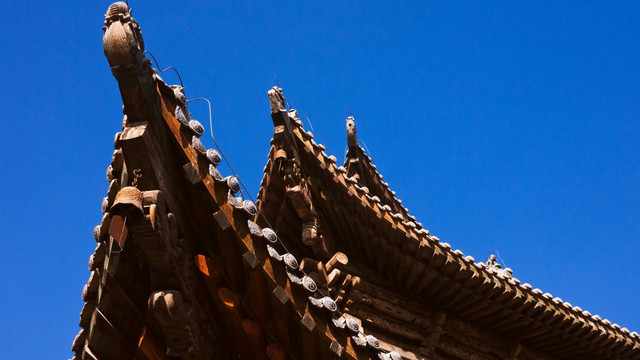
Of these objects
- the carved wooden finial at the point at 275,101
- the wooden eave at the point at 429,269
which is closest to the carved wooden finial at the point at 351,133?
the wooden eave at the point at 429,269

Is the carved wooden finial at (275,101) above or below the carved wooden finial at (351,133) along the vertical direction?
below

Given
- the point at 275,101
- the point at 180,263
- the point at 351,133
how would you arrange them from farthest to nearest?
the point at 351,133, the point at 275,101, the point at 180,263

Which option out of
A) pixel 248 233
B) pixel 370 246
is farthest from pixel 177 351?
pixel 370 246

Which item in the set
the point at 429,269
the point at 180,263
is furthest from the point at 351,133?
the point at 180,263

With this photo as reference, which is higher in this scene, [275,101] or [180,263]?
[275,101]

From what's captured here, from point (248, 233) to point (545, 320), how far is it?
6292 mm

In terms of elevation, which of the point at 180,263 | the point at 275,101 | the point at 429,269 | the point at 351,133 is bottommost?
the point at 180,263

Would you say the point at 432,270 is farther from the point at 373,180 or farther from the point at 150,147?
the point at 150,147

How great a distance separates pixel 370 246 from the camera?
32.2 ft

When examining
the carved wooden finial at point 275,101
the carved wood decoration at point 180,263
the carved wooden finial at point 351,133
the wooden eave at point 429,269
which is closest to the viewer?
the carved wood decoration at point 180,263

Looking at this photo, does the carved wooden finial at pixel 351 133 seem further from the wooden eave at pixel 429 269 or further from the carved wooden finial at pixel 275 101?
the carved wooden finial at pixel 275 101

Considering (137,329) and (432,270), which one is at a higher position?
(432,270)

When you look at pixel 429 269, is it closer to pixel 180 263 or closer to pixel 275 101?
pixel 275 101

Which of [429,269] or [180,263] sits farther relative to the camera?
[429,269]
